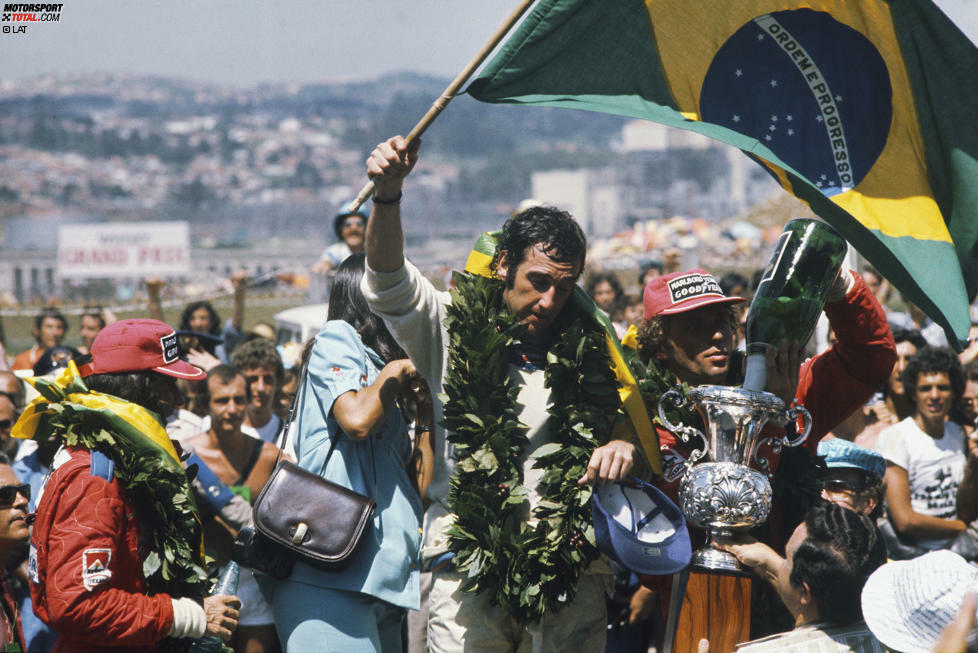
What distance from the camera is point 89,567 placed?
355 cm

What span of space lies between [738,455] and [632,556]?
480 mm

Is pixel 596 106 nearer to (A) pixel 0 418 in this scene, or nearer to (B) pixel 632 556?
(B) pixel 632 556

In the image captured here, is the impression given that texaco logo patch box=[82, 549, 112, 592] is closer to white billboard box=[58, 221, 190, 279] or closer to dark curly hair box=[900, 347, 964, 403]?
dark curly hair box=[900, 347, 964, 403]

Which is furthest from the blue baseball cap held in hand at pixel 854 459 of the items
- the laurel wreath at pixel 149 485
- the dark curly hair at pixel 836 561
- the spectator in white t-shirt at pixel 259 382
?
the spectator in white t-shirt at pixel 259 382

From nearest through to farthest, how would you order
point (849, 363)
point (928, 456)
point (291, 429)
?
point (849, 363), point (291, 429), point (928, 456)

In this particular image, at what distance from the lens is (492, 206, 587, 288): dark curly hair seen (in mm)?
4031

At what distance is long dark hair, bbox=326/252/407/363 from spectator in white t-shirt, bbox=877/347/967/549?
3.48 meters

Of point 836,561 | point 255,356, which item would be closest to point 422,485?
point 836,561

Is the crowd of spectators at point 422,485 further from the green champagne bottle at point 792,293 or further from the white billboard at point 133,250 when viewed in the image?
the white billboard at point 133,250

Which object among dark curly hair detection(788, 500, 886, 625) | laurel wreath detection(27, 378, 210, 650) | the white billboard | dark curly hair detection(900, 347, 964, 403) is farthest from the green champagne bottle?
the white billboard

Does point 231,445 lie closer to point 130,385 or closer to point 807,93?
point 130,385

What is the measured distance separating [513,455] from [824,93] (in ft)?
5.86

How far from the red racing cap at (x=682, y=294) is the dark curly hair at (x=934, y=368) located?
10.2 feet

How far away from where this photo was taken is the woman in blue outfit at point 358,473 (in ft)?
12.8
